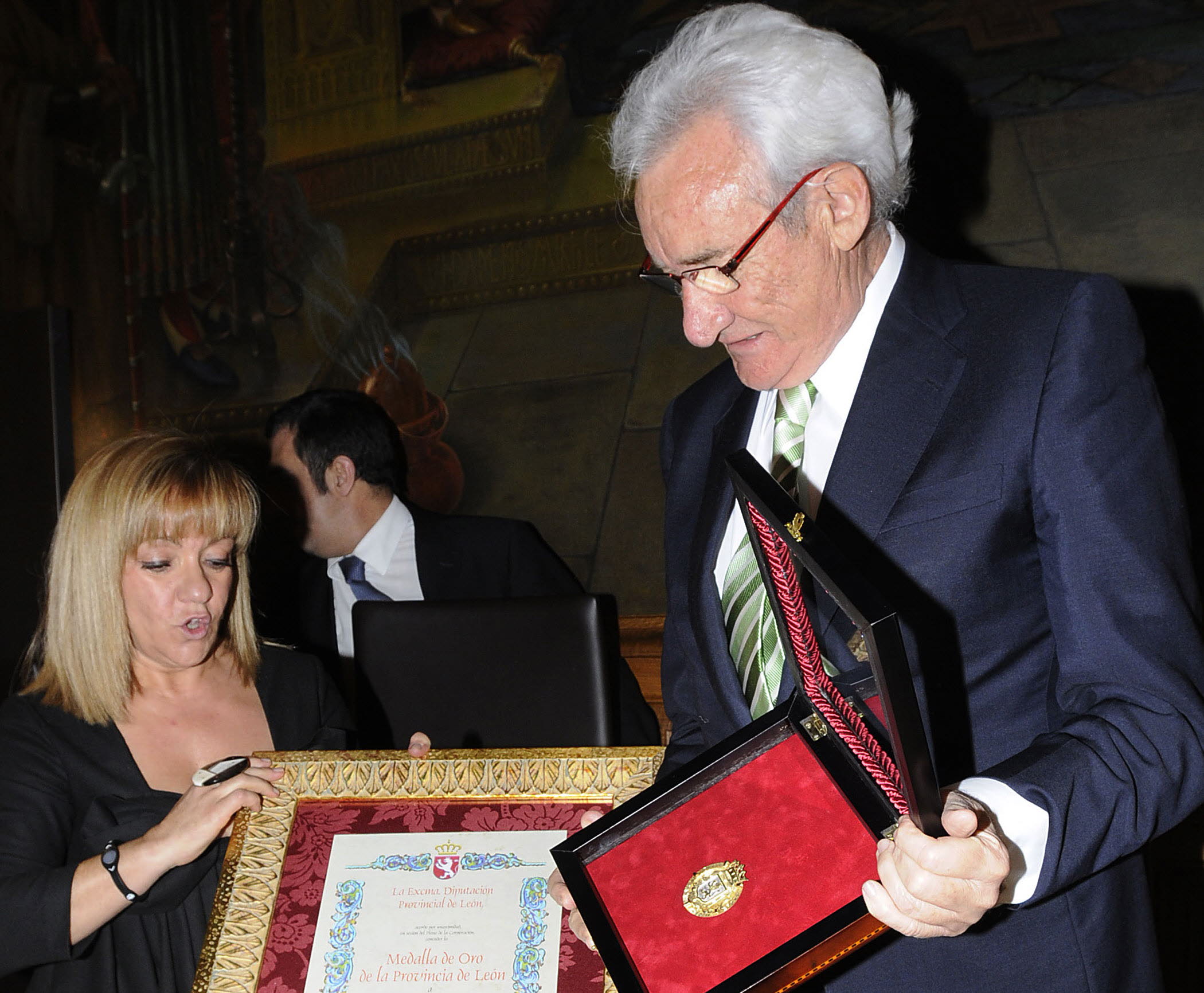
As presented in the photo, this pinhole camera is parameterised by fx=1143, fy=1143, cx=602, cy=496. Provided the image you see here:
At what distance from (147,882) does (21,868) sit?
0.82ft

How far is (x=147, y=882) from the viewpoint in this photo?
6.45 ft

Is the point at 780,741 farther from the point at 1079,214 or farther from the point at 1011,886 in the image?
the point at 1079,214

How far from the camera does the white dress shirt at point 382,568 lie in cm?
419

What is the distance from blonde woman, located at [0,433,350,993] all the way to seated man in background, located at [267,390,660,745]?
4.85ft

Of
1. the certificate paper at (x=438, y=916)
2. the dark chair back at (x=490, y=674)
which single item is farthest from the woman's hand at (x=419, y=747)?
the dark chair back at (x=490, y=674)

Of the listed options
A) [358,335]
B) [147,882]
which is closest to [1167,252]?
[358,335]

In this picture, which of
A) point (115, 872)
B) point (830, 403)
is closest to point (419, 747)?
point (115, 872)

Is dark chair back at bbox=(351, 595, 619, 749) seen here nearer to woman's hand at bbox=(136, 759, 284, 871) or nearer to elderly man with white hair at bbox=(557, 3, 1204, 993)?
woman's hand at bbox=(136, 759, 284, 871)

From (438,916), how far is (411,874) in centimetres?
8

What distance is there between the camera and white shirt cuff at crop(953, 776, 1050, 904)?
108cm

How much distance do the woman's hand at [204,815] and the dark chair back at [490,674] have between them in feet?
3.94

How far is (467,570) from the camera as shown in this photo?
4.13m

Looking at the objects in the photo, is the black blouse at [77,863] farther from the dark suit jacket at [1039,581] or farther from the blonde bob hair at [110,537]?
the dark suit jacket at [1039,581]

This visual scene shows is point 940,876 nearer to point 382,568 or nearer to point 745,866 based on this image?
point 745,866
